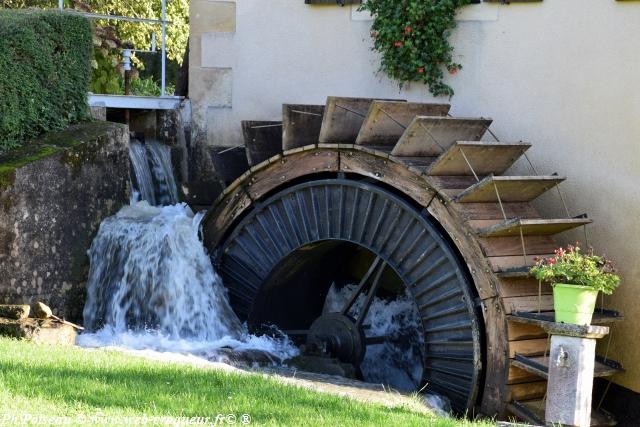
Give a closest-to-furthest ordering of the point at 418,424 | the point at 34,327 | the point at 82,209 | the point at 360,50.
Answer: the point at 418,424
the point at 34,327
the point at 82,209
the point at 360,50

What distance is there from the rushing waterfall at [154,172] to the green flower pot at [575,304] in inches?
170

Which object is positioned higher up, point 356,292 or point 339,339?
point 356,292

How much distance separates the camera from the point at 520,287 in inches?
291

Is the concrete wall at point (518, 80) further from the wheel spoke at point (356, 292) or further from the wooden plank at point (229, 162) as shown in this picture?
the wheel spoke at point (356, 292)

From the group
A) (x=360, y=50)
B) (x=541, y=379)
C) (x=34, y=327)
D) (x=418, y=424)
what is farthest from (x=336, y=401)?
(x=360, y=50)

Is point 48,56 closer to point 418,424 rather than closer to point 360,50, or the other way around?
point 360,50

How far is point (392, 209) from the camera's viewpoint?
26.6 ft

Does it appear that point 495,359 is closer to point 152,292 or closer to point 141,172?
point 152,292

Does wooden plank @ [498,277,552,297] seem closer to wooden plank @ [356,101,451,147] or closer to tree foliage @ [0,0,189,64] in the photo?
wooden plank @ [356,101,451,147]

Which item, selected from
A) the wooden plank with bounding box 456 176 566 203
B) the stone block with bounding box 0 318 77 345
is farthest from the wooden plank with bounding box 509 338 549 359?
the stone block with bounding box 0 318 77 345

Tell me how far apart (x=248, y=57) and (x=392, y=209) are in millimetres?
2503

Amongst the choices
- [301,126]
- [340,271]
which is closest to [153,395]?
[301,126]

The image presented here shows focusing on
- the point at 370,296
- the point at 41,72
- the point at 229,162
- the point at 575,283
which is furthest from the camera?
the point at 229,162

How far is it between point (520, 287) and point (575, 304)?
0.74 meters
